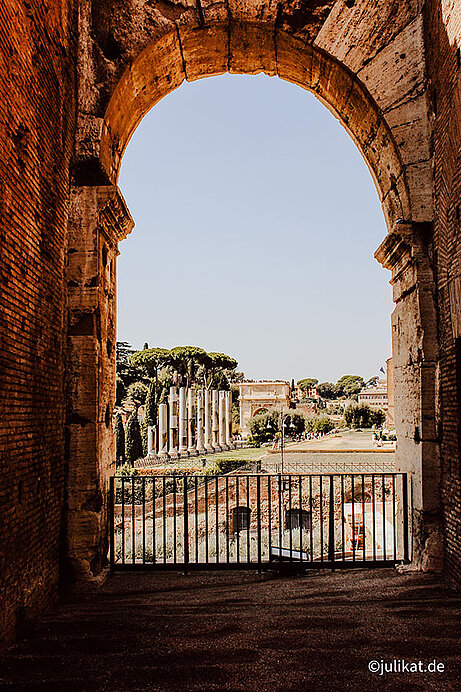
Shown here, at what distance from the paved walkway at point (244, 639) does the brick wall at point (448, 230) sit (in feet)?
2.35

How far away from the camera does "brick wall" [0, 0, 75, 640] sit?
355 centimetres

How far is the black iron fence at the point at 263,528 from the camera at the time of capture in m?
5.35

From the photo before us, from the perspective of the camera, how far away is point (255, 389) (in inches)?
2096

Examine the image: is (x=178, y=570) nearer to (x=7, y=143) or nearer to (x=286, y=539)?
(x=7, y=143)

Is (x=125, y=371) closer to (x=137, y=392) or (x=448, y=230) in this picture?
(x=137, y=392)

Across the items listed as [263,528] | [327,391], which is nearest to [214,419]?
[263,528]

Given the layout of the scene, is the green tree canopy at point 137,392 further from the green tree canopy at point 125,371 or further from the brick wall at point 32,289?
the brick wall at point 32,289

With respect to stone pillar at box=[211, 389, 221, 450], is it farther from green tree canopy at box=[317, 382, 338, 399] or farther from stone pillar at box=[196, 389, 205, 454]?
green tree canopy at box=[317, 382, 338, 399]

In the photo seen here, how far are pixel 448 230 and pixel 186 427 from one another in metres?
27.7

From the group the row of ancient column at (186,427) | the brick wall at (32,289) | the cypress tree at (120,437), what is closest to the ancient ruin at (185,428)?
the row of ancient column at (186,427)

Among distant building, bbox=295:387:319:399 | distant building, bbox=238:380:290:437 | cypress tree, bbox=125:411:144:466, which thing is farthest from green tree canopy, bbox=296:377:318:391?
cypress tree, bbox=125:411:144:466

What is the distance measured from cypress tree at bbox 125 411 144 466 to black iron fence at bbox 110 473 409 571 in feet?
20.9

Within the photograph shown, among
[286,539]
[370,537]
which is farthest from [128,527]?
[370,537]

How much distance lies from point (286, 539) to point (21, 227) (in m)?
9.64
